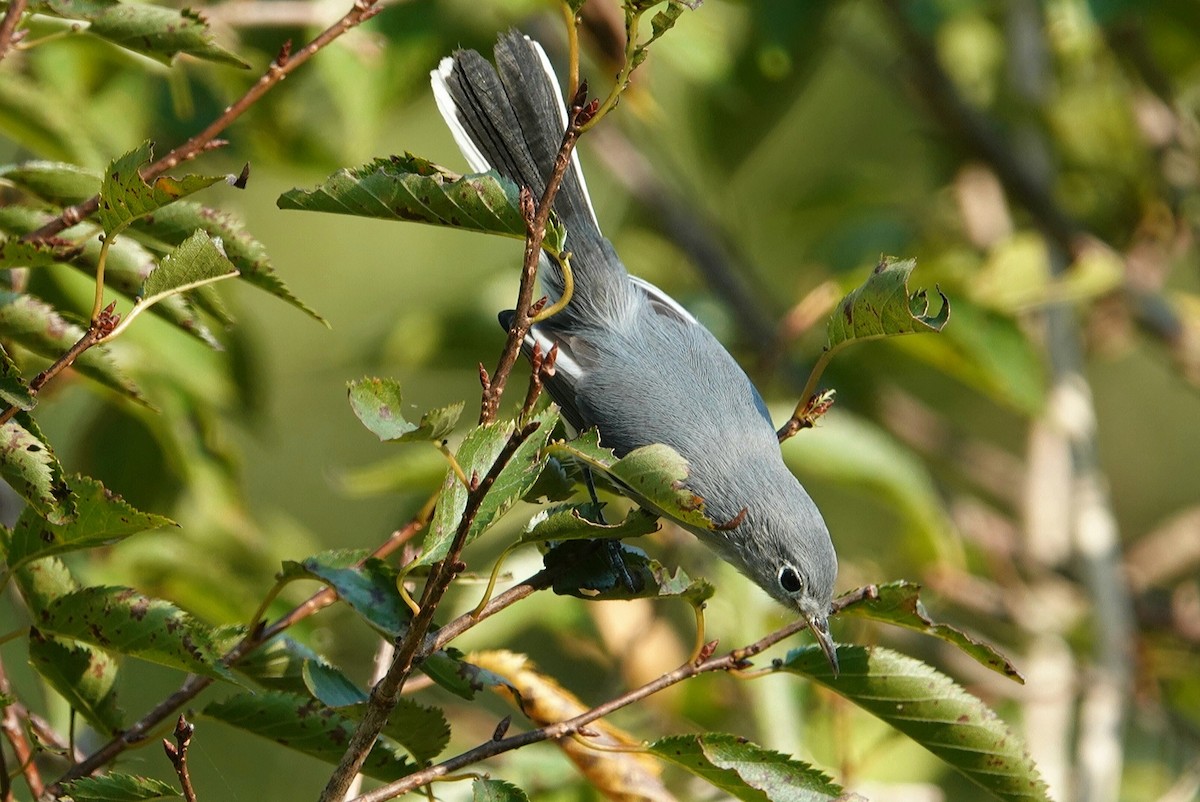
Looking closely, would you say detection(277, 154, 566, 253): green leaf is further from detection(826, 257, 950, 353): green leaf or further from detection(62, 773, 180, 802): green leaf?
detection(62, 773, 180, 802): green leaf

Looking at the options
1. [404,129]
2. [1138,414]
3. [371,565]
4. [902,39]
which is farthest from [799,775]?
[404,129]

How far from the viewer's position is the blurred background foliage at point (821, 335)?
2826mm

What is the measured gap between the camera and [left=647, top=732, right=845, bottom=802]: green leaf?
4.61 ft

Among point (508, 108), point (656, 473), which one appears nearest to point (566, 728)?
point (656, 473)

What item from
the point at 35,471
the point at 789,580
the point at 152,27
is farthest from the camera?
the point at 789,580

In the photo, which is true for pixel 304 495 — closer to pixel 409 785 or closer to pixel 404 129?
pixel 404 129

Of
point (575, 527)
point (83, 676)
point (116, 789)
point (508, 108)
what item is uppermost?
point (508, 108)

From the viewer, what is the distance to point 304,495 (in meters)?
8.34

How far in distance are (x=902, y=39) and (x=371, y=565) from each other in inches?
123

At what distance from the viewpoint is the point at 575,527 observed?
134 centimetres

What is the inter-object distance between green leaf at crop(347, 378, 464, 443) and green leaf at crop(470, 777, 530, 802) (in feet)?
1.29

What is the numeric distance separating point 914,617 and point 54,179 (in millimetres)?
1254

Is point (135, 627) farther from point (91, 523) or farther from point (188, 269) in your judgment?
point (188, 269)

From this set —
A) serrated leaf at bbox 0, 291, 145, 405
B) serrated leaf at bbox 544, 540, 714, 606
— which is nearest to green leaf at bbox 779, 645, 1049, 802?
serrated leaf at bbox 544, 540, 714, 606
